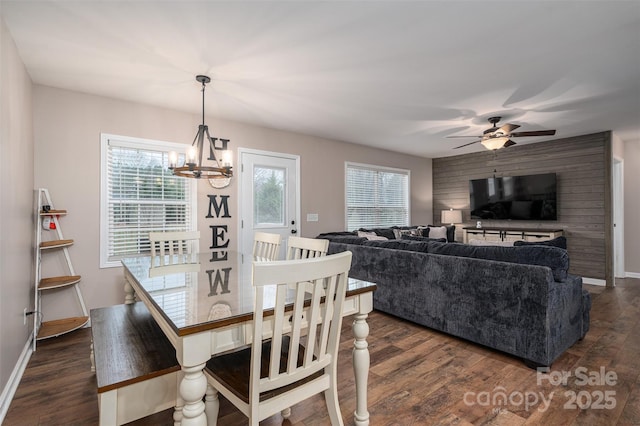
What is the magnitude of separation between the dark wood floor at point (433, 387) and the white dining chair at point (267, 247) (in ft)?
3.38

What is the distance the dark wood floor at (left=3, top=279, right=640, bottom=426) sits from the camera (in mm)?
1799

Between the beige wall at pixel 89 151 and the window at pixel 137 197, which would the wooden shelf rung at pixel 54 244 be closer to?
the beige wall at pixel 89 151

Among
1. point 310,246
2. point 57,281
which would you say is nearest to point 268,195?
point 310,246

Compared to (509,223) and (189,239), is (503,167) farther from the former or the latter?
(189,239)

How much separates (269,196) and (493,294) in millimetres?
3075

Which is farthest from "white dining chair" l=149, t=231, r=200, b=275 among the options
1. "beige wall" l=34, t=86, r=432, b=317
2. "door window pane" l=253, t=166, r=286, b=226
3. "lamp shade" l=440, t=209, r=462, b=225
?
"lamp shade" l=440, t=209, r=462, b=225

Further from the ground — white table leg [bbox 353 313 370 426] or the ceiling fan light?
the ceiling fan light

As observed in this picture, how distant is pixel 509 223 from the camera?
5973 millimetres

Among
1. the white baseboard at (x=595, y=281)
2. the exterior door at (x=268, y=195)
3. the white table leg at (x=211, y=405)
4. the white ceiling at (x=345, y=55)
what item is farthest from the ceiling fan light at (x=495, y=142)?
the white table leg at (x=211, y=405)

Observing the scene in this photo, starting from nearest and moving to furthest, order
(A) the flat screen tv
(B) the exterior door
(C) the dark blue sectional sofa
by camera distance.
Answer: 1. (C) the dark blue sectional sofa
2. (B) the exterior door
3. (A) the flat screen tv

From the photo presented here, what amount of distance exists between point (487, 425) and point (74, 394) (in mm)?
2586

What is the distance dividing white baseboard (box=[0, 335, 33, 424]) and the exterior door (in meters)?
2.18

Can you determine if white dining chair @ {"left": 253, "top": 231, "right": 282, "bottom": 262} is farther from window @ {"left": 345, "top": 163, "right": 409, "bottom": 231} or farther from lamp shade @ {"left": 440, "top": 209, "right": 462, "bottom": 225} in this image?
lamp shade @ {"left": 440, "top": 209, "right": 462, "bottom": 225}

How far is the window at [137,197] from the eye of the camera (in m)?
3.33
